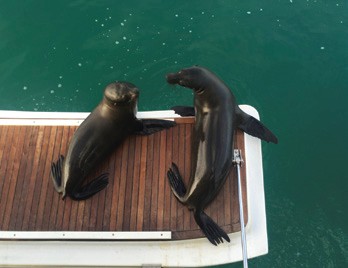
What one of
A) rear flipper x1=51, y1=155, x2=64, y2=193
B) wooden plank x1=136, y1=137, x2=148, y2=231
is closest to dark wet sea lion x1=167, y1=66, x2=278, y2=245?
wooden plank x1=136, y1=137, x2=148, y2=231

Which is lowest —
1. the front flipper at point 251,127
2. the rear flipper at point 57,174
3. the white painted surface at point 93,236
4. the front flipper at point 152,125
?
the white painted surface at point 93,236

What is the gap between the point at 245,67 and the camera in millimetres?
8141

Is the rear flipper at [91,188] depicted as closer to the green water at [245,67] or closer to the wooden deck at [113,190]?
the wooden deck at [113,190]

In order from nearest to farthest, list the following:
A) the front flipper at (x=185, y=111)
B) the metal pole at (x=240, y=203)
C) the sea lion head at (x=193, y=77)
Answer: the metal pole at (x=240, y=203) → the sea lion head at (x=193, y=77) → the front flipper at (x=185, y=111)

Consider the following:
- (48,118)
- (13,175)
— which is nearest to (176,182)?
(48,118)

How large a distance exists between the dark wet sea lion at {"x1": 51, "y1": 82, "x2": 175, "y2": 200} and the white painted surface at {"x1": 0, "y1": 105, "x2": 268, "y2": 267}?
75 centimetres

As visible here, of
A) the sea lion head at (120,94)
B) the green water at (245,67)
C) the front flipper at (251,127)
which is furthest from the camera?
the green water at (245,67)

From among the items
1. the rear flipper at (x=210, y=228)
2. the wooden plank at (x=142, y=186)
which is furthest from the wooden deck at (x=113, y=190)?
the rear flipper at (x=210, y=228)

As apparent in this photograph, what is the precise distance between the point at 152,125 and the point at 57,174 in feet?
5.31

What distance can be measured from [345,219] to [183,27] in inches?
210

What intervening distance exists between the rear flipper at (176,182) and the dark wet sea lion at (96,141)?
0.93 meters

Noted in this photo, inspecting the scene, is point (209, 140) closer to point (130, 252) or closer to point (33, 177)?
point (130, 252)

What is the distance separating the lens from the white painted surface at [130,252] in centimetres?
508

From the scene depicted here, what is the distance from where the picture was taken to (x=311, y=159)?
24.4 feet
